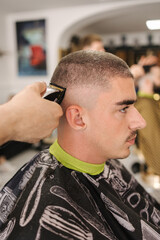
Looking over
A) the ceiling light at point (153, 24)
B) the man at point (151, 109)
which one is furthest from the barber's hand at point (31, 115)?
the man at point (151, 109)

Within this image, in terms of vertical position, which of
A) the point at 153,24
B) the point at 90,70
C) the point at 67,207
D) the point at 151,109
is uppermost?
the point at 153,24

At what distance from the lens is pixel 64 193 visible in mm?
853

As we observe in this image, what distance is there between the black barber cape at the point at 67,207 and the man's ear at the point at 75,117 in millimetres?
189

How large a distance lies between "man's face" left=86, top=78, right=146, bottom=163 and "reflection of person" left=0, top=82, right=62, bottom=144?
0.84 ft

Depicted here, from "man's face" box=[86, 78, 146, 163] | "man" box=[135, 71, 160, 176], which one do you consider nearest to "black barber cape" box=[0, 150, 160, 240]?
"man's face" box=[86, 78, 146, 163]

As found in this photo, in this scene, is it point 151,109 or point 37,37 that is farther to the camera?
point 37,37

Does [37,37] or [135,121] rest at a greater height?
[37,37]

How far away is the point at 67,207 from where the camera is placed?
2.61ft

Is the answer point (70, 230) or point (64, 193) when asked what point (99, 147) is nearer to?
point (64, 193)

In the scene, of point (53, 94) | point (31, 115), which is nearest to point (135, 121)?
point (53, 94)

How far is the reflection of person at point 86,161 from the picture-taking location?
2.67ft

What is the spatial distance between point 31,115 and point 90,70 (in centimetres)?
37

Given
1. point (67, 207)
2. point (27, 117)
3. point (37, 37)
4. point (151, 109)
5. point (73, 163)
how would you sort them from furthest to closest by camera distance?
point (37, 37) < point (151, 109) < point (73, 163) < point (67, 207) < point (27, 117)

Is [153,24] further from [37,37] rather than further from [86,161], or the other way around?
[37,37]
